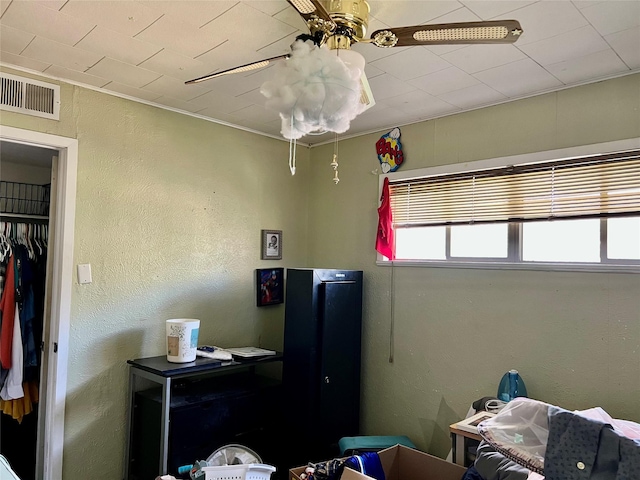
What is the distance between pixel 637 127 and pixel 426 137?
1171 mm

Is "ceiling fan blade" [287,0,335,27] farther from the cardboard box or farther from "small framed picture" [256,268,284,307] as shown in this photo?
"small framed picture" [256,268,284,307]

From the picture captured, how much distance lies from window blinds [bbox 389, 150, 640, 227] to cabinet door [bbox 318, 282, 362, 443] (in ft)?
2.15

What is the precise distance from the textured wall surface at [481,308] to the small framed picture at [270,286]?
1.21ft

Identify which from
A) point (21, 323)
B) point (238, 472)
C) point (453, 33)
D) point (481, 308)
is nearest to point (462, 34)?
point (453, 33)

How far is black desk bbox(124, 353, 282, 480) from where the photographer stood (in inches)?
96.8

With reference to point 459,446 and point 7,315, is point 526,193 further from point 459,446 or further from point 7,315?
point 7,315

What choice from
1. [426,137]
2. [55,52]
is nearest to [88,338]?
[55,52]

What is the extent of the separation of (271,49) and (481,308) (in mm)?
1838

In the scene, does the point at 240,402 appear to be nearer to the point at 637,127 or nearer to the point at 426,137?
the point at 426,137

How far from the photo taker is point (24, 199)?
3.45 m

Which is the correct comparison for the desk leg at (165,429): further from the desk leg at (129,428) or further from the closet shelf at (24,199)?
the closet shelf at (24,199)

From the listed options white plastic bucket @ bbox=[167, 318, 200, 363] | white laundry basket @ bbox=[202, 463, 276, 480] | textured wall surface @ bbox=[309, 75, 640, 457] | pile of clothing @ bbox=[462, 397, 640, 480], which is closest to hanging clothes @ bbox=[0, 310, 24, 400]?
white plastic bucket @ bbox=[167, 318, 200, 363]

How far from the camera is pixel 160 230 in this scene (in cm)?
293

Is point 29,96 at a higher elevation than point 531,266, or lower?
higher
